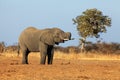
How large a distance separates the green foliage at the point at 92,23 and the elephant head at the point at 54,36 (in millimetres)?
32240

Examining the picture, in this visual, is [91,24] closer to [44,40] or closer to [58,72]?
[44,40]

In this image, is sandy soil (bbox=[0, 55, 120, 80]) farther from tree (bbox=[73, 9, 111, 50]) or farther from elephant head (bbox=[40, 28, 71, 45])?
tree (bbox=[73, 9, 111, 50])

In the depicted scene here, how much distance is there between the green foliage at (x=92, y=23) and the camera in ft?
194

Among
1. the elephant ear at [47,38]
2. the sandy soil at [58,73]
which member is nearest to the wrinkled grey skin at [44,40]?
the elephant ear at [47,38]

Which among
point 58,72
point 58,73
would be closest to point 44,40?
point 58,72

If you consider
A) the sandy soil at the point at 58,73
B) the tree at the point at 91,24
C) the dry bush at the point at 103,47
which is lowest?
the sandy soil at the point at 58,73

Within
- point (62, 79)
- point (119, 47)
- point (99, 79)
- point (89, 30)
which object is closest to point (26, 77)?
point (62, 79)

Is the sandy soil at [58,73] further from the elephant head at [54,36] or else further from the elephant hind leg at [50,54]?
the elephant hind leg at [50,54]

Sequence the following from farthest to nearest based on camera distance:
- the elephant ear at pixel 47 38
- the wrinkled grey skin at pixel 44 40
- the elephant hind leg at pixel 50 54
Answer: the elephant ear at pixel 47 38
the elephant hind leg at pixel 50 54
the wrinkled grey skin at pixel 44 40

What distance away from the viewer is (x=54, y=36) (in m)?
26.2

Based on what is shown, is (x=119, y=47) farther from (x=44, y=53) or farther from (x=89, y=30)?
(x=44, y=53)

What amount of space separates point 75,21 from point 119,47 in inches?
259

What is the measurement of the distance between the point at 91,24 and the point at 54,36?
3399cm

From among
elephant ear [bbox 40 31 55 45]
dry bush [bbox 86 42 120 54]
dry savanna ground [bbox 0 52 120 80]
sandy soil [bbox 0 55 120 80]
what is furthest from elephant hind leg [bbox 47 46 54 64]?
dry bush [bbox 86 42 120 54]
